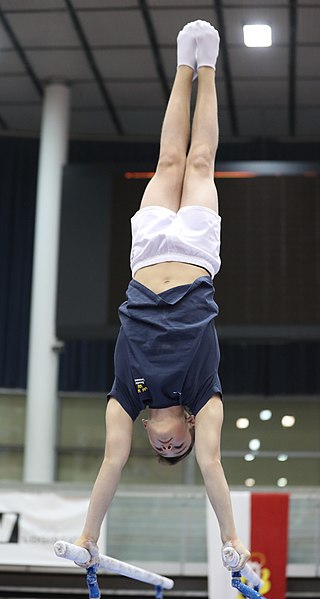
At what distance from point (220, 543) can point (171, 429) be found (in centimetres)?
512

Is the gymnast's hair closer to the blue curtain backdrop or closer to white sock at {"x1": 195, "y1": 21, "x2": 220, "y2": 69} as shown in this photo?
white sock at {"x1": 195, "y1": 21, "x2": 220, "y2": 69}

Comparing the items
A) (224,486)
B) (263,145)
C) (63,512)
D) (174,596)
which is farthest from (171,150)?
(263,145)

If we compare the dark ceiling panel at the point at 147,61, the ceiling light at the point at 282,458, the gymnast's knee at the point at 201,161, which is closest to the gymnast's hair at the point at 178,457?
the gymnast's knee at the point at 201,161

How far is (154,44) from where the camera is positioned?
11523mm

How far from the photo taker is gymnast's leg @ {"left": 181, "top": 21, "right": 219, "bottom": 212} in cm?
512

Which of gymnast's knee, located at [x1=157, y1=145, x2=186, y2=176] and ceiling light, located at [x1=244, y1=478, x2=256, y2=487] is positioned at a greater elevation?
gymnast's knee, located at [x1=157, y1=145, x2=186, y2=176]

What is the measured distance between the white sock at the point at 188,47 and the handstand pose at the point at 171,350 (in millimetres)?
736

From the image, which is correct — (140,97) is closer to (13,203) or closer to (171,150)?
(13,203)

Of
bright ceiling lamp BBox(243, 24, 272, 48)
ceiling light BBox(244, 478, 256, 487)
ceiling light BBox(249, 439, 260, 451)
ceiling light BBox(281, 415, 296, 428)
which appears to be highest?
bright ceiling lamp BBox(243, 24, 272, 48)

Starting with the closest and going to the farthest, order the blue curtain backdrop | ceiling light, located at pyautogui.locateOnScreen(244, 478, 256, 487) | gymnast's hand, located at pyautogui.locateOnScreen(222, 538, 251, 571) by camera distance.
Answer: gymnast's hand, located at pyautogui.locateOnScreen(222, 538, 251, 571), ceiling light, located at pyautogui.locateOnScreen(244, 478, 256, 487), the blue curtain backdrop

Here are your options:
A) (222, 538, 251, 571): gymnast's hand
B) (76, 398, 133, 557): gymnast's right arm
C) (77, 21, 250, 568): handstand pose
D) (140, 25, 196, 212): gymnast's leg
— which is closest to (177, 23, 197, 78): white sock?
(140, 25, 196, 212): gymnast's leg

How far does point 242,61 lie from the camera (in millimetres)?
11789

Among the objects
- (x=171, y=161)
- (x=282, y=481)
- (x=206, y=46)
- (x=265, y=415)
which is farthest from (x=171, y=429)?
(x=265, y=415)

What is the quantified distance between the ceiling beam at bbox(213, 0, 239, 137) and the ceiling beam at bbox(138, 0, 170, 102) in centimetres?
80
